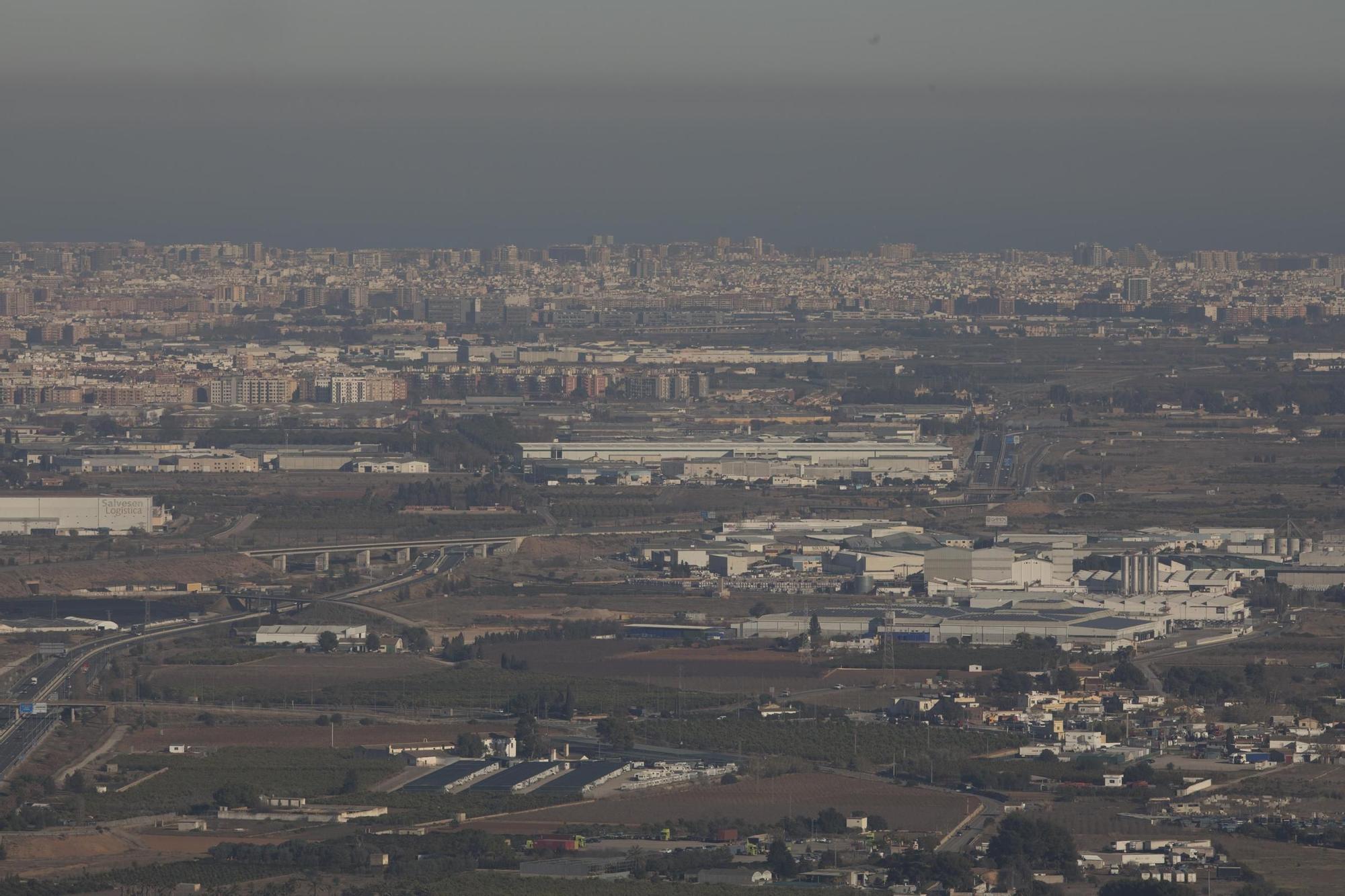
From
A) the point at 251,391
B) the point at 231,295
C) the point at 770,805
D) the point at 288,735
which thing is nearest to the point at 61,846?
the point at 770,805

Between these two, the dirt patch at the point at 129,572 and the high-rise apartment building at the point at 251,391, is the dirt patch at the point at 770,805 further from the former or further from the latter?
the high-rise apartment building at the point at 251,391

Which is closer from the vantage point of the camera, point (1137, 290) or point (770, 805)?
point (770, 805)

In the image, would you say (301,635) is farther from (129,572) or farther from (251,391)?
(251,391)

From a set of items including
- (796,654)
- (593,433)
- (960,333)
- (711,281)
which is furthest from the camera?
(711,281)

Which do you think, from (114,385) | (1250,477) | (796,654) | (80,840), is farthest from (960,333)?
(80,840)

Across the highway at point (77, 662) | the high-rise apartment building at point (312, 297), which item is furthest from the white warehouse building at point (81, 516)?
the high-rise apartment building at point (312, 297)

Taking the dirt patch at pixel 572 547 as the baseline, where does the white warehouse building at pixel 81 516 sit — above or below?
above

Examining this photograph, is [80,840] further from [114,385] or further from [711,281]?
[711,281]

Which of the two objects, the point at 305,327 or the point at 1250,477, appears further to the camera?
the point at 305,327

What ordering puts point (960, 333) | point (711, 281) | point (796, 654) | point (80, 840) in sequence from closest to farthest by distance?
point (80, 840) < point (796, 654) < point (960, 333) < point (711, 281)

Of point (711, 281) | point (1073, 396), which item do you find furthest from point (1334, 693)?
point (711, 281)

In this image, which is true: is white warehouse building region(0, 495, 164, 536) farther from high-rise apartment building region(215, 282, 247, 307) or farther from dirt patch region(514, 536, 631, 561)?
high-rise apartment building region(215, 282, 247, 307)
